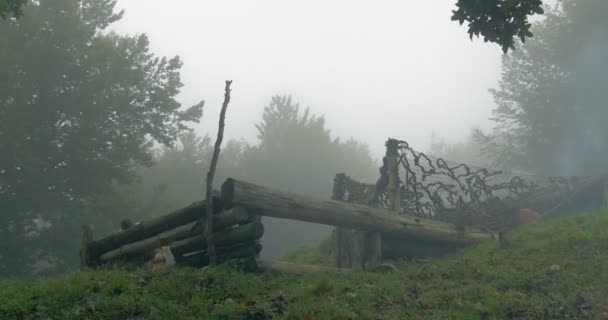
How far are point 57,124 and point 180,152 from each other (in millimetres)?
15938

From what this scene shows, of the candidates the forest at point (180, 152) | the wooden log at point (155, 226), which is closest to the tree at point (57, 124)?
the forest at point (180, 152)

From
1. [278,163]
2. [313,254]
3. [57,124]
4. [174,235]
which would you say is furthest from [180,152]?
[174,235]

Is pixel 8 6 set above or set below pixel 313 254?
above

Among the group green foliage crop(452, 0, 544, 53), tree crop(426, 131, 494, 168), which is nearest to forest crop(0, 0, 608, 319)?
green foliage crop(452, 0, 544, 53)

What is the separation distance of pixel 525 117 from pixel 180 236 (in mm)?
23421

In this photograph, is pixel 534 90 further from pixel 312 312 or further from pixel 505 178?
pixel 312 312

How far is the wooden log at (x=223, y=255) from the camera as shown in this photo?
9531 millimetres

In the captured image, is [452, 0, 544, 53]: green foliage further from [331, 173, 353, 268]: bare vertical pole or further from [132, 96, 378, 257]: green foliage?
[132, 96, 378, 257]: green foliage

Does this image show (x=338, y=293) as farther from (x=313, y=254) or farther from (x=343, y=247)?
(x=313, y=254)

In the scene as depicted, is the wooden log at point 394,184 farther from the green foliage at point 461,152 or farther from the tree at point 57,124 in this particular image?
the green foliage at point 461,152

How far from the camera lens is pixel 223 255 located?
32.5 feet

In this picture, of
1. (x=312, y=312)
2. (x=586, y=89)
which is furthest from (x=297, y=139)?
(x=312, y=312)

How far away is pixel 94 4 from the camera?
2492 cm

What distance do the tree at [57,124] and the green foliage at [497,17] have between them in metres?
16.7
